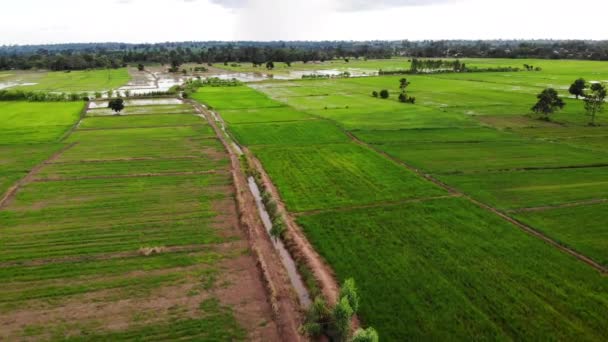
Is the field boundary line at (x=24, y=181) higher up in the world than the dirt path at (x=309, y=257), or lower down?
higher up

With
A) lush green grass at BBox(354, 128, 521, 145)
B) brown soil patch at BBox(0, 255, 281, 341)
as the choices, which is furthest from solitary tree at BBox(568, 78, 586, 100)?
brown soil patch at BBox(0, 255, 281, 341)

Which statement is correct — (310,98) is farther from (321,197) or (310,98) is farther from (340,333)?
(340,333)

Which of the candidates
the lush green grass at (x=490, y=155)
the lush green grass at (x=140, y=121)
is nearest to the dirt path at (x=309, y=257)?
the lush green grass at (x=490, y=155)

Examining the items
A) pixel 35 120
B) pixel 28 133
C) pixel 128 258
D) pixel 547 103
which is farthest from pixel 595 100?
pixel 35 120

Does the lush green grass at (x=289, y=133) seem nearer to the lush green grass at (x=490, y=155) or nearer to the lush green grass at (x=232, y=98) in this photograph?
the lush green grass at (x=490, y=155)

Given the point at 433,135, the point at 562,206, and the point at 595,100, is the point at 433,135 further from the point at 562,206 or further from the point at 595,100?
the point at 595,100

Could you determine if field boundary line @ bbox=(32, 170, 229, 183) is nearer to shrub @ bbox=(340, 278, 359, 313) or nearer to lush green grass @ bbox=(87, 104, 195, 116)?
shrub @ bbox=(340, 278, 359, 313)
